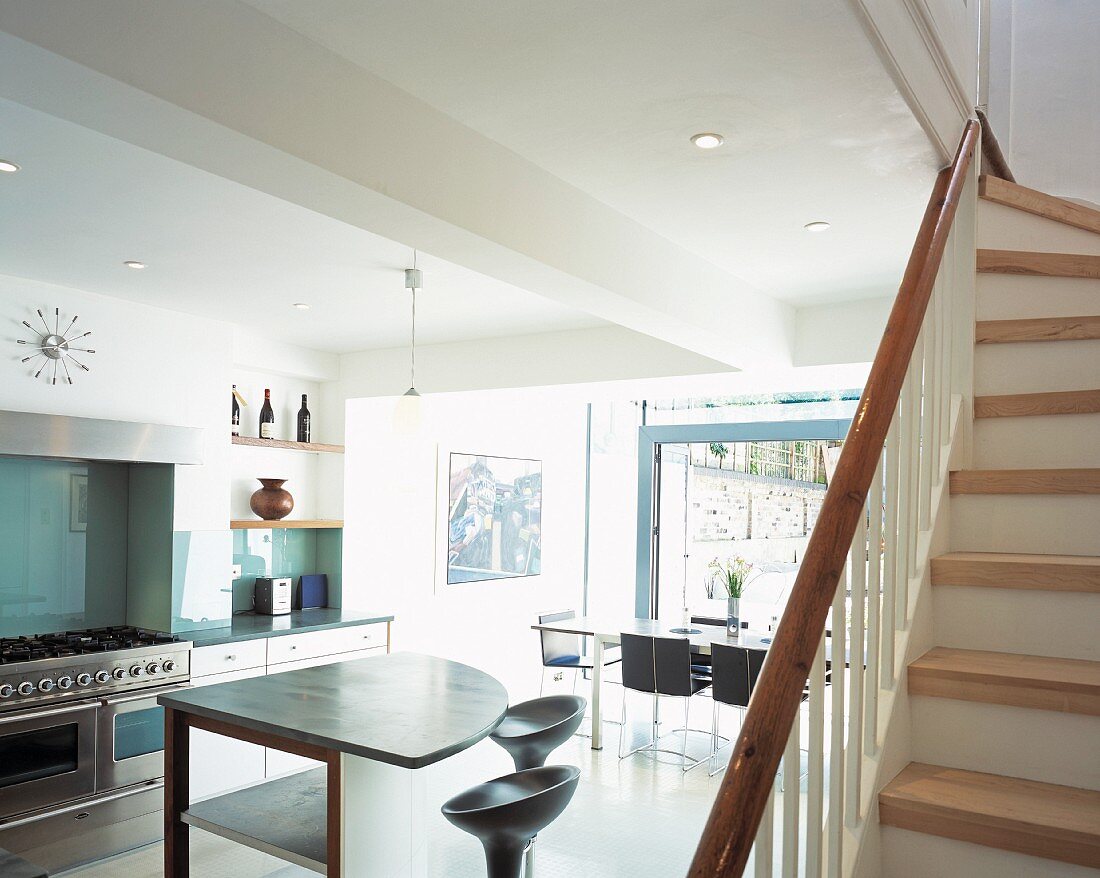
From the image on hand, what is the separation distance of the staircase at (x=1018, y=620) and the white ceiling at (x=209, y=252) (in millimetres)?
2379

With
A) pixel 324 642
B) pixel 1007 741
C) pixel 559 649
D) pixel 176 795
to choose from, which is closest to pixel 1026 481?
pixel 1007 741

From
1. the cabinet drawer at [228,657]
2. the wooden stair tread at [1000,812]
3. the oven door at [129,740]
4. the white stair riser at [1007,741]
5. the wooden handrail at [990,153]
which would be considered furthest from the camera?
the cabinet drawer at [228,657]

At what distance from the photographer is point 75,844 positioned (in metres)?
4.08

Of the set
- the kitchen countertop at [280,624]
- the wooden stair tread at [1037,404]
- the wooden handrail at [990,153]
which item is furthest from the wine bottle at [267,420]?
the wooden stair tread at [1037,404]

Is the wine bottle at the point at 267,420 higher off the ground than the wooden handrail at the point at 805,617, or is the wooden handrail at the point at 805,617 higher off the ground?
the wine bottle at the point at 267,420

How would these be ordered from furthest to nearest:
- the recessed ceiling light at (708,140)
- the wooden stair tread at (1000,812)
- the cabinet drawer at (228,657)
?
1. the cabinet drawer at (228,657)
2. the recessed ceiling light at (708,140)
3. the wooden stair tread at (1000,812)

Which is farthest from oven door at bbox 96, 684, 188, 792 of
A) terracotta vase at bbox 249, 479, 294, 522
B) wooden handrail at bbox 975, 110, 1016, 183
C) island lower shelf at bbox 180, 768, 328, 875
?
wooden handrail at bbox 975, 110, 1016, 183

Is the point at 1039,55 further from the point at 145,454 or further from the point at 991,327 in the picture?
the point at 145,454

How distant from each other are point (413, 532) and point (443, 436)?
31.5 inches

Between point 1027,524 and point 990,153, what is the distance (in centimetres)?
155

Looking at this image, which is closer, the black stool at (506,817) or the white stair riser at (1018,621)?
the white stair riser at (1018,621)

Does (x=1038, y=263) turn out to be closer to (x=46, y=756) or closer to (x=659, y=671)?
(x=659, y=671)

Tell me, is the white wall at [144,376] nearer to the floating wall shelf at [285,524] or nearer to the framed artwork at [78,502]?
the floating wall shelf at [285,524]

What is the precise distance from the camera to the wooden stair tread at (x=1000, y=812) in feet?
4.95
